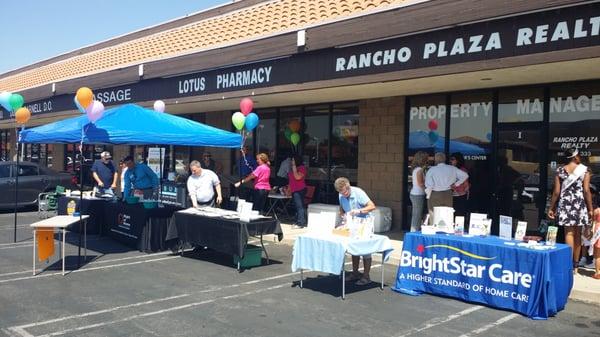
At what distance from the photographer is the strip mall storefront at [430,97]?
7543 millimetres

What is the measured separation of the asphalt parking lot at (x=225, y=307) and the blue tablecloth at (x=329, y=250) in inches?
15.3

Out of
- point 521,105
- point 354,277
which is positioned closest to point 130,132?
point 354,277

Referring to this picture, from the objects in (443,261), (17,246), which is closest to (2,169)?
(17,246)

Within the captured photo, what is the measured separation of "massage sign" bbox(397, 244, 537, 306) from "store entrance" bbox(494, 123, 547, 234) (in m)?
3.88

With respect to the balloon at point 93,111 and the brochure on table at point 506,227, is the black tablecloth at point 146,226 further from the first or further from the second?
the brochure on table at point 506,227

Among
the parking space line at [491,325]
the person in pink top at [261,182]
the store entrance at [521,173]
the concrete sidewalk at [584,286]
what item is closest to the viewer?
the parking space line at [491,325]

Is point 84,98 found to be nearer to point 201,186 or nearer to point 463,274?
point 201,186

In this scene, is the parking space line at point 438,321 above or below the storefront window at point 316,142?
below

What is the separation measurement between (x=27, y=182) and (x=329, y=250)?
1217 cm

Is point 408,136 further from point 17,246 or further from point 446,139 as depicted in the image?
point 17,246

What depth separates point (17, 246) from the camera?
9.87m

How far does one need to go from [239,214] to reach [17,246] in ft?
15.1

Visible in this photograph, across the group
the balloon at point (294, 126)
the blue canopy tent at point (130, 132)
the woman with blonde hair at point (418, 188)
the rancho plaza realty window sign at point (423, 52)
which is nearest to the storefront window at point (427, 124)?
the rancho plaza realty window sign at point (423, 52)

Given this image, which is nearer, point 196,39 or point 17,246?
point 17,246
